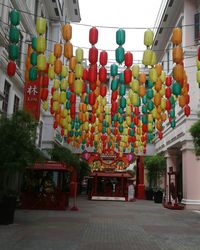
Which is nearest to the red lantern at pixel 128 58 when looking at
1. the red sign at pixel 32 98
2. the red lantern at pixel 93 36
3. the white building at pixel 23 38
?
the red lantern at pixel 93 36

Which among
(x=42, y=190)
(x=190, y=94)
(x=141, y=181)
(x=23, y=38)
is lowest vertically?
(x=42, y=190)

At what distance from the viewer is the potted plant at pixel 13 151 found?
38.6 feet

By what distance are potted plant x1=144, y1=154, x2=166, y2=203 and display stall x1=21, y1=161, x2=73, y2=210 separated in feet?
43.7

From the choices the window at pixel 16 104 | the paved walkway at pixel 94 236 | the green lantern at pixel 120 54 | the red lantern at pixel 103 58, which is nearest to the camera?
the paved walkway at pixel 94 236

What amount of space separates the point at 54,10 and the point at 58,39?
93.0 inches

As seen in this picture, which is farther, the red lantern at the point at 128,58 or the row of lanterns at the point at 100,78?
the red lantern at the point at 128,58

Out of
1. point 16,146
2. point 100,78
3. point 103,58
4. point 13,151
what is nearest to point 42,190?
point 16,146

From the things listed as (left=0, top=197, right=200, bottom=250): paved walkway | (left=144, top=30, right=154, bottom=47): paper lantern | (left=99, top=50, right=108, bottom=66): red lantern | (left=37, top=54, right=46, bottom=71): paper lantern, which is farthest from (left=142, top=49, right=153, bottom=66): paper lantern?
(left=0, top=197, right=200, bottom=250): paved walkway

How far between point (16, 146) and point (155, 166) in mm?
22639

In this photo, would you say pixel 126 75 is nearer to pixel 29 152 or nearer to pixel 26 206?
pixel 29 152

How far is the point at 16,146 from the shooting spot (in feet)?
39.3

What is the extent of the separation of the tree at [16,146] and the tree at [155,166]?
69.1ft

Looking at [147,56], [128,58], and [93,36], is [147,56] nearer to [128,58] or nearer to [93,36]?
[128,58]

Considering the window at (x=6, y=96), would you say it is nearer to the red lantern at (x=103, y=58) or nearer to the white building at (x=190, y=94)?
the red lantern at (x=103, y=58)
